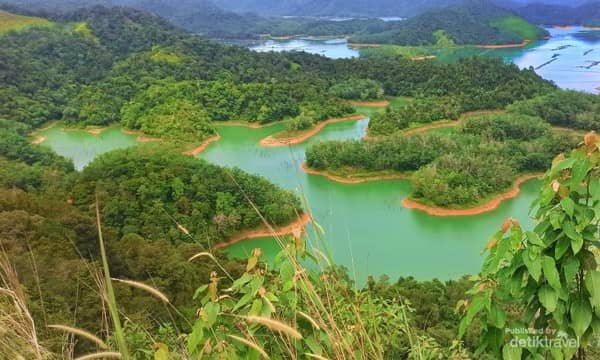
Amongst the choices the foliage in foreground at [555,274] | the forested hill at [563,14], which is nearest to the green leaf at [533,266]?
the foliage in foreground at [555,274]

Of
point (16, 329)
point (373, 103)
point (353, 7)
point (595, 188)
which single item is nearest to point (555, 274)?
point (595, 188)

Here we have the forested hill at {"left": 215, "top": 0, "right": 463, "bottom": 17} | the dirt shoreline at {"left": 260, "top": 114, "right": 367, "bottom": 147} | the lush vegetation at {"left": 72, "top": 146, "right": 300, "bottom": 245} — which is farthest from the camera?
the forested hill at {"left": 215, "top": 0, "right": 463, "bottom": 17}

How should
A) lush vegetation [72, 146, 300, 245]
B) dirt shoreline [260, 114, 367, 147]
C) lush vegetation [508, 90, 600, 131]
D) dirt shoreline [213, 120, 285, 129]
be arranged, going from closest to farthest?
lush vegetation [72, 146, 300, 245]
dirt shoreline [260, 114, 367, 147]
lush vegetation [508, 90, 600, 131]
dirt shoreline [213, 120, 285, 129]

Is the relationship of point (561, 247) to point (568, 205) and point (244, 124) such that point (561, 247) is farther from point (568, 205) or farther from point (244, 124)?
point (244, 124)

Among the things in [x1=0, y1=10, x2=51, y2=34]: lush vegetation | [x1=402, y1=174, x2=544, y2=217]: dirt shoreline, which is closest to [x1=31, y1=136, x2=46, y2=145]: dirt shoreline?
[x1=402, y1=174, x2=544, y2=217]: dirt shoreline

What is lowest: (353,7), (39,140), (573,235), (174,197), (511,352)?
(39,140)

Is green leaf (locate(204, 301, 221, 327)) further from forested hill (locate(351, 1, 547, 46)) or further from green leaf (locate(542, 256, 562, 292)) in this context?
forested hill (locate(351, 1, 547, 46))

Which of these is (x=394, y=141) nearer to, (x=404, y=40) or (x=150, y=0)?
(x=404, y=40)

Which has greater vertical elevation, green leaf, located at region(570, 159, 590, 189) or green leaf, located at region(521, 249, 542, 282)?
green leaf, located at region(570, 159, 590, 189)
